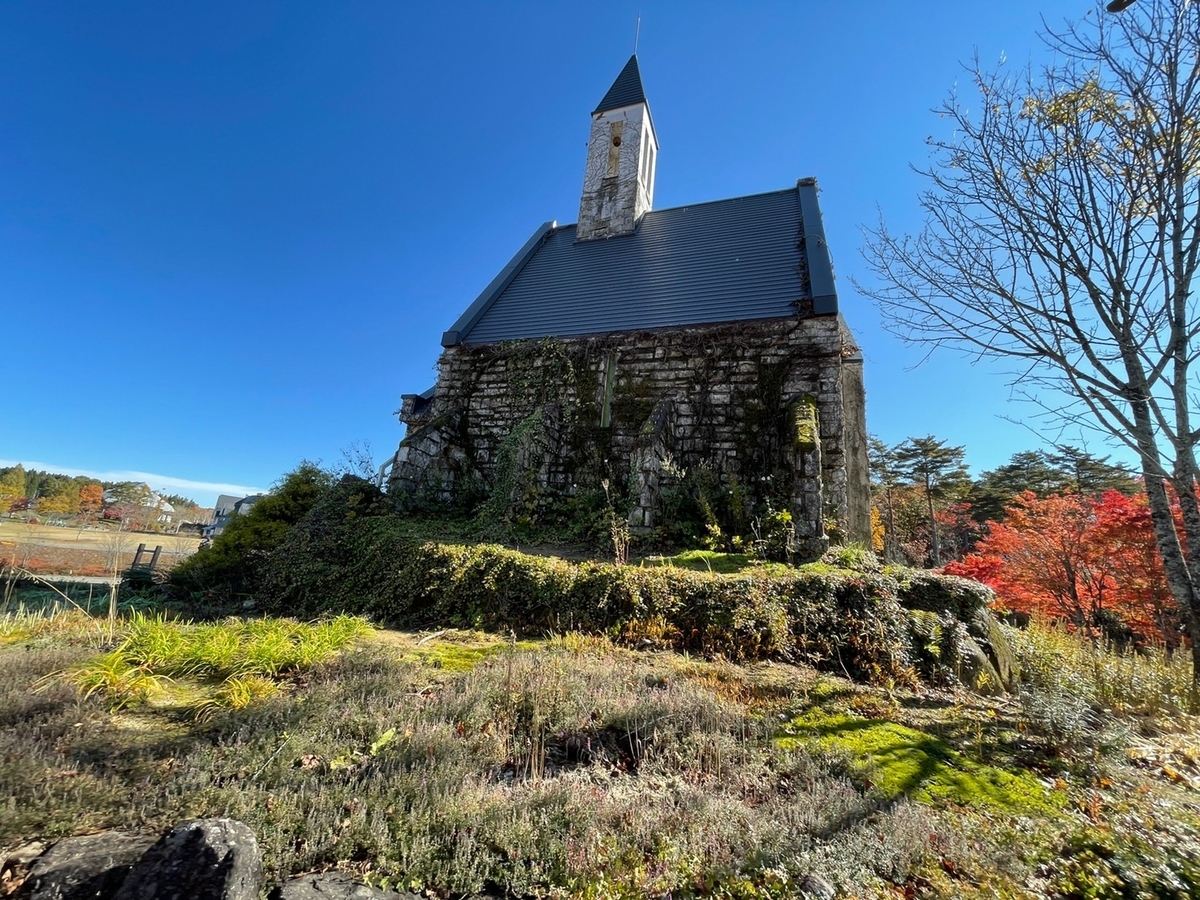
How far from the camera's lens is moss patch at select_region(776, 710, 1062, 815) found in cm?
233

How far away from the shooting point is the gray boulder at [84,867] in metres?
1.48

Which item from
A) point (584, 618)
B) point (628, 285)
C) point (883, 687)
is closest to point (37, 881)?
point (584, 618)

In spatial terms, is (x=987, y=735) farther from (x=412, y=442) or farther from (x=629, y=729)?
(x=412, y=442)

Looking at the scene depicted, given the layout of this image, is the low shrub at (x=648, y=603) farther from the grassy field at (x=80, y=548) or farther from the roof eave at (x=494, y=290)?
the roof eave at (x=494, y=290)

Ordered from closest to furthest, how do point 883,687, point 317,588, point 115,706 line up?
1. point 115,706
2. point 883,687
3. point 317,588

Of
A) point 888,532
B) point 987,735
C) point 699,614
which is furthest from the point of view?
point 888,532

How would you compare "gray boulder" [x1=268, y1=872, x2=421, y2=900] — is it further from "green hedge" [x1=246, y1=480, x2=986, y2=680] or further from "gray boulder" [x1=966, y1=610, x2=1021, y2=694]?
"gray boulder" [x1=966, y1=610, x2=1021, y2=694]

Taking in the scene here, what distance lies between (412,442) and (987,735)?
27.1 feet

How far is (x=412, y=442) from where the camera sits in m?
8.56

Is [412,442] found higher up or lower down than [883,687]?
higher up

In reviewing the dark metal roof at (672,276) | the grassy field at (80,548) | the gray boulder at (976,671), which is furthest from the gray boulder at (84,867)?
the dark metal roof at (672,276)

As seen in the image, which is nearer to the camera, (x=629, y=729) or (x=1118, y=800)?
(x=1118, y=800)

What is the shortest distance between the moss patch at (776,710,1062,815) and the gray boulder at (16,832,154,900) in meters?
2.85

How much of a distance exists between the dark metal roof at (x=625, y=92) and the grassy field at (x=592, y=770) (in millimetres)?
14799
